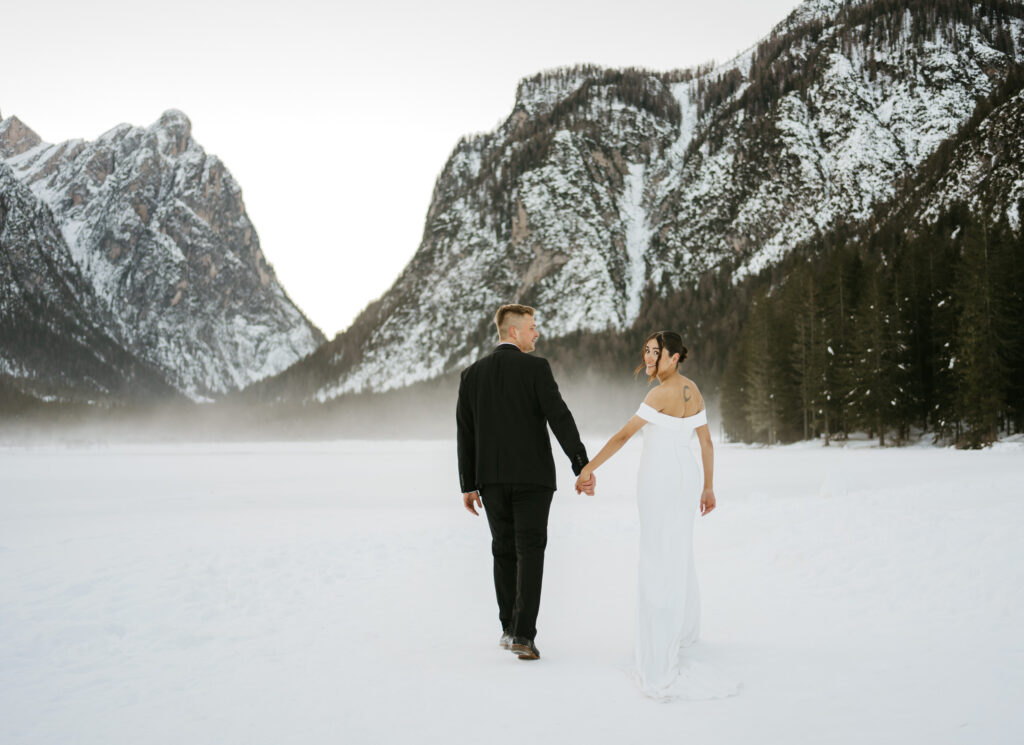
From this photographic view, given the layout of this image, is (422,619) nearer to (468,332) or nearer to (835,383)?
(835,383)

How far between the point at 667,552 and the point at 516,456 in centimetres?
131

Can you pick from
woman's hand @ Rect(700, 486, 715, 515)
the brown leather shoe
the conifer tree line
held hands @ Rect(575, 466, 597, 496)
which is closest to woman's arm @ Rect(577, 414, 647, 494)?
held hands @ Rect(575, 466, 597, 496)

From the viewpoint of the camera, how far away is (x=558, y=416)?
548 cm

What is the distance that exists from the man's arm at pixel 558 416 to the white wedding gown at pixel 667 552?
52 centimetres

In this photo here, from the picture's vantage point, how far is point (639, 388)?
4742 inches

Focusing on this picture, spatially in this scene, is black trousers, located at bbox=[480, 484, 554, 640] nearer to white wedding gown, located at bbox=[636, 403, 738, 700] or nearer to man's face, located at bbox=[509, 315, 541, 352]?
white wedding gown, located at bbox=[636, 403, 738, 700]

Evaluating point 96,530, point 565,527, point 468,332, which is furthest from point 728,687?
point 468,332

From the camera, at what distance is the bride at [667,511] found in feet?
15.9

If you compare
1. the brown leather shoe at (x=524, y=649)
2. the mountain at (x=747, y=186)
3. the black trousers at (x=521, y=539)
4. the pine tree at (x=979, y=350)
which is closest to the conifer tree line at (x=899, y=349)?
the pine tree at (x=979, y=350)

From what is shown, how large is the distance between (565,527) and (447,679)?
8222mm

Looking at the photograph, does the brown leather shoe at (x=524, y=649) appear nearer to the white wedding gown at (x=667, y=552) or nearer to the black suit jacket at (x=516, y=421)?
the white wedding gown at (x=667, y=552)

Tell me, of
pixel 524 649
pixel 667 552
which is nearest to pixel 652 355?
pixel 667 552

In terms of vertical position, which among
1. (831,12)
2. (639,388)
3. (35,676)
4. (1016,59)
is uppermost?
(831,12)

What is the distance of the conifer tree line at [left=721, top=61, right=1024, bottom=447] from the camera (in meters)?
34.0
